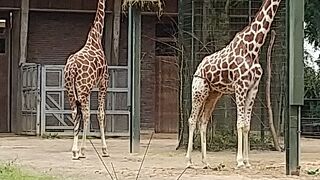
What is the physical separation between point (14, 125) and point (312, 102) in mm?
8333

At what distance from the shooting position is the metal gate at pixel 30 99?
20594mm

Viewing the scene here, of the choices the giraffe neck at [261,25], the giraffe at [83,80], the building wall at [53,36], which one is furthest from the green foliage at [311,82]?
the giraffe neck at [261,25]

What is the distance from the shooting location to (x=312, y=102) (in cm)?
2169

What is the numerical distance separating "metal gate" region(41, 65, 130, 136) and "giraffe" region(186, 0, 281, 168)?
8918mm

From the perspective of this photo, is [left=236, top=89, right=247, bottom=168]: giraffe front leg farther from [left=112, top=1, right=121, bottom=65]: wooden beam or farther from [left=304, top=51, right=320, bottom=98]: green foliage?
[left=304, top=51, right=320, bottom=98]: green foliage

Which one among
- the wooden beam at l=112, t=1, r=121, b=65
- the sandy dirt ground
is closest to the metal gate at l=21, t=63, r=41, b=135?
the wooden beam at l=112, t=1, r=121, b=65

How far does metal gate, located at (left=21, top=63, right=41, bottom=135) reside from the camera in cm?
2059

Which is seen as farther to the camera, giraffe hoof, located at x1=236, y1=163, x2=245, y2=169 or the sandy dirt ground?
giraffe hoof, located at x1=236, y1=163, x2=245, y2=169

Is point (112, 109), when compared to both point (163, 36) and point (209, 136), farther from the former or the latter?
point (209, 136)

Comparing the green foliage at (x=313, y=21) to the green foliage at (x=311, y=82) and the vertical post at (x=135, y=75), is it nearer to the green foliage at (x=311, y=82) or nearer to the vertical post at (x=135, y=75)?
the green foliage at (x=311, y=82)

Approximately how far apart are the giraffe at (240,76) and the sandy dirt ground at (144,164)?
553 mm

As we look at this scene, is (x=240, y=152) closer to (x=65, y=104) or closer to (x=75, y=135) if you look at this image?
(x=75, y=135)

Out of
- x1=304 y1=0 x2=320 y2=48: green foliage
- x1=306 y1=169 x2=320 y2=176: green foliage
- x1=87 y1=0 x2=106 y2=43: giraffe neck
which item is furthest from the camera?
x1=304 y1=0 x2=320 y2=48: green foliage

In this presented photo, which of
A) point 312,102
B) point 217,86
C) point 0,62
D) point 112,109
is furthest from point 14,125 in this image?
point 217,86
